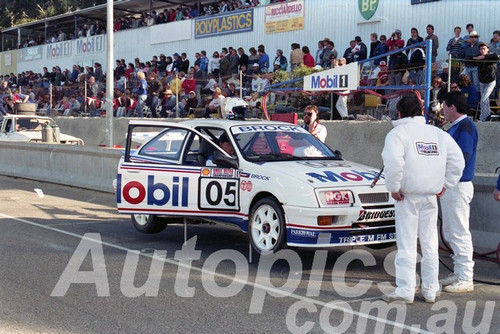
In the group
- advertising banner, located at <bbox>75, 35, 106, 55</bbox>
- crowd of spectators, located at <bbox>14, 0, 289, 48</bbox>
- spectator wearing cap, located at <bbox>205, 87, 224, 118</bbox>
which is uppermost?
crowd of spectators, located at <bbox>14, 0, 289, 48</bbox>

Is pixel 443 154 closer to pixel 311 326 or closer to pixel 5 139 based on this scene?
pixel 311 326

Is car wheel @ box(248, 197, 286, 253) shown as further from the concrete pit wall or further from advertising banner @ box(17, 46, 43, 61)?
advertising banner @ box(17, 46, 43, 61)

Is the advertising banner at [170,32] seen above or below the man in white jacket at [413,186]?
above

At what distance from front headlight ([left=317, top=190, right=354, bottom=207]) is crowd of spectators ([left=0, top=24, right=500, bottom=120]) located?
5.25 metres

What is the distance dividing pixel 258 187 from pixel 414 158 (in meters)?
2.27

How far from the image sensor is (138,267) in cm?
751

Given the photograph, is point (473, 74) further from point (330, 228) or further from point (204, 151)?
point (330, 228)

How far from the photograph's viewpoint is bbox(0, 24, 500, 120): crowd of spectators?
40.9ft

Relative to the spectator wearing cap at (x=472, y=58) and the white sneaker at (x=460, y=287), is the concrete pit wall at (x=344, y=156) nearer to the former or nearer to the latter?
the spectator wearing cap at (x=472, y=58)

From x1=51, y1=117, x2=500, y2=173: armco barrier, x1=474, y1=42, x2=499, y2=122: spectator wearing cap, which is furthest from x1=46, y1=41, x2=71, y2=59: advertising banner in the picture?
x1=474, y1=42, x2=499, y2=122: spectator wearing cap

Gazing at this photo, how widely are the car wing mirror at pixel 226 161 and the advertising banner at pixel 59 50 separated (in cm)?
3204

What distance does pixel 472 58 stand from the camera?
1362 cm

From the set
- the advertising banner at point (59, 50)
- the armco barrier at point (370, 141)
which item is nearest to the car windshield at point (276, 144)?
the armco barrier at point (370, 141)

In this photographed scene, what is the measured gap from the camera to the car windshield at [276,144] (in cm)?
843
